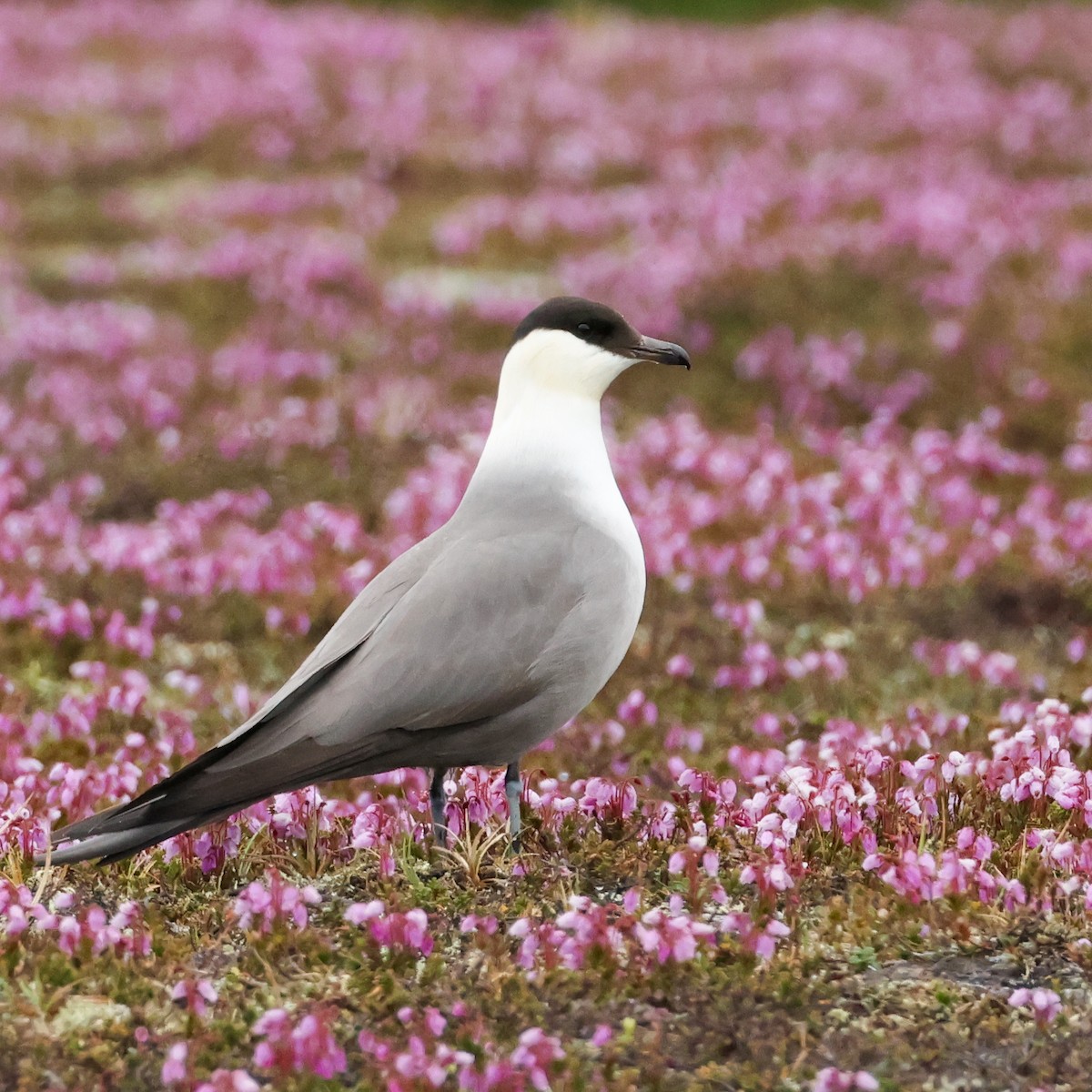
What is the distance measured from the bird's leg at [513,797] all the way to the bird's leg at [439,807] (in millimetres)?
237

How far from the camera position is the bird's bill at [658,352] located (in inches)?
260

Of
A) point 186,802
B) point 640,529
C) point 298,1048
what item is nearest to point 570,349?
point 186,802

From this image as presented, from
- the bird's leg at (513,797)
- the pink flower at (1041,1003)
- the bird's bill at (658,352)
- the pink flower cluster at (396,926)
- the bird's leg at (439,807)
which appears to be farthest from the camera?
the bird's bill at (658,352)

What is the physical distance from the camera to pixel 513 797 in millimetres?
5961

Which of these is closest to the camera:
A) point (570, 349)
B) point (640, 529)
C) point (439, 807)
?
point (439, 807)

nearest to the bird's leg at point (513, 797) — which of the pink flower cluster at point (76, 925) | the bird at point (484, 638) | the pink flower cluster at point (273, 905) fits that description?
the bird at point (484, 638)

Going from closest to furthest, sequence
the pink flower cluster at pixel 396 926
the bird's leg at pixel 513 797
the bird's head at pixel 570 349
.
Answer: the pink flower cluster at pixel 396 926 → the bird's leg at pixel 513 797 → the bird's head at pixel 570 349

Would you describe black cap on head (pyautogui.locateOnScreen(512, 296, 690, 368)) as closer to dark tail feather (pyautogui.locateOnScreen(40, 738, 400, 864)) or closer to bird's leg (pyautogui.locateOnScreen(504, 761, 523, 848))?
bird's leg (pyautogui.locateOnScreen(504, 761, 523, 848))

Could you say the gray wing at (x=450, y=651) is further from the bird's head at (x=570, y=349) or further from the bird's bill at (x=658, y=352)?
the bird's bill at (x=658, y=352)

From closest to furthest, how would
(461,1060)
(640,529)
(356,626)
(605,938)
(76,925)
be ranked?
(461,1060), (605,938), (76,925), (356,626), (640,529)

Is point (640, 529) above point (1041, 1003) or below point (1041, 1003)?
above

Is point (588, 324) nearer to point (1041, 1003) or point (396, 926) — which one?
point (396, 926)

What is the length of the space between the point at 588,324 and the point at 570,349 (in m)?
0.14

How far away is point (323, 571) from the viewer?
34.2 feet
